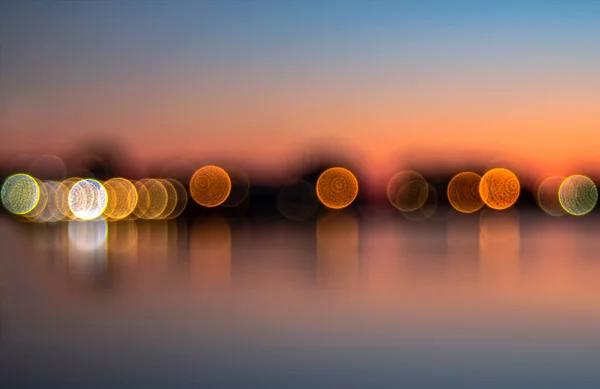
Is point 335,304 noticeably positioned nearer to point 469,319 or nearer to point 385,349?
point 469,319

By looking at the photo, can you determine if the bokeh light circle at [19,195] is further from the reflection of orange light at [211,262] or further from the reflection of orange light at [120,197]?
the reflection of orange light at [211,262]

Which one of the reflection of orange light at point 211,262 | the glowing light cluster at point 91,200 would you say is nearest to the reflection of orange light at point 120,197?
the glowing light cluster at point 91,200

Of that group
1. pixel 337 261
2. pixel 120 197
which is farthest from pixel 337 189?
pixel 337 261

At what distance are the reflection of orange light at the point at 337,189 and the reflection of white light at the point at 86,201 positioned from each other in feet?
83.5

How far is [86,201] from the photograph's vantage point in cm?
9512

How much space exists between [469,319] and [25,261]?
45.5 feet

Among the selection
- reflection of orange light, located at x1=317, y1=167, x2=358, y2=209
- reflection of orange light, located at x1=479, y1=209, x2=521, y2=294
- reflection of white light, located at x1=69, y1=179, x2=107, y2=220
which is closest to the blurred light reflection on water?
reflection of orange light, located at x1=479, y1=209, x2=521, y2=294

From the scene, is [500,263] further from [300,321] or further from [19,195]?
[19,195]

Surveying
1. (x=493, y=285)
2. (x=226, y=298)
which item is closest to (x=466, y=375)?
(x=226, y=298)

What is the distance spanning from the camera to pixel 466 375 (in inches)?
360

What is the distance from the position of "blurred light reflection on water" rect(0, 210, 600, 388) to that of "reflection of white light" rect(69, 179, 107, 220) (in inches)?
2378

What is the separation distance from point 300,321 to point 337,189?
98.2 m

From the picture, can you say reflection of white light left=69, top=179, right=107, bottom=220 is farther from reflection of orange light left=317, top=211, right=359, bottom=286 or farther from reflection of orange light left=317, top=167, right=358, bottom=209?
reflection of orange light left=317, top=211, right=359, bottom=286

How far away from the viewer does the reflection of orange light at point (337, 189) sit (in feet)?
335
